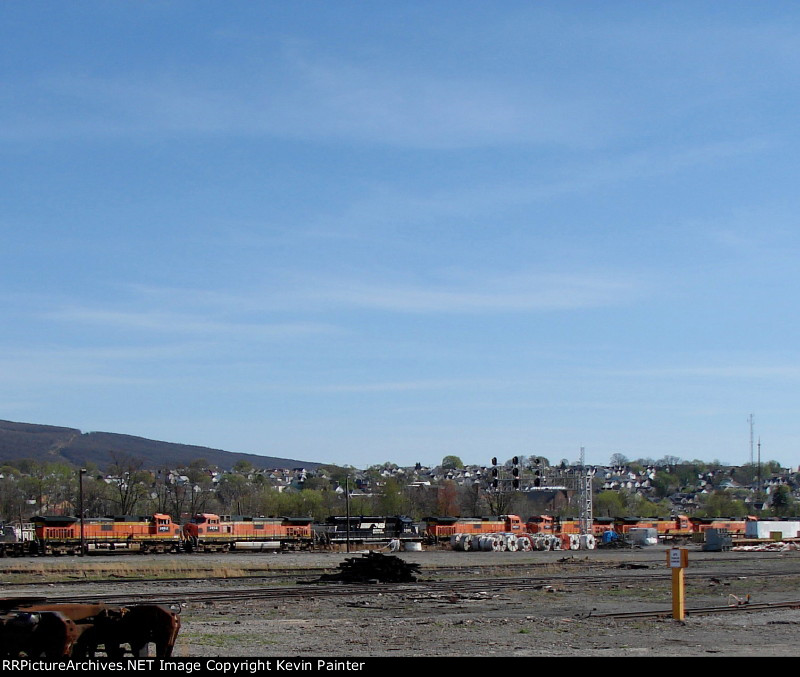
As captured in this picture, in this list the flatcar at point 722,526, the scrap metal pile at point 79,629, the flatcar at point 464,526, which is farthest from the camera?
the flatcar at point 722,526

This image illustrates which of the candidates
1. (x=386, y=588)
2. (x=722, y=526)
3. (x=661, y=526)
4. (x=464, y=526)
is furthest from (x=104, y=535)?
(x=722, y=526)

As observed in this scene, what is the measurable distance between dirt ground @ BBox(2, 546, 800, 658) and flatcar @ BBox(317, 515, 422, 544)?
5425cm

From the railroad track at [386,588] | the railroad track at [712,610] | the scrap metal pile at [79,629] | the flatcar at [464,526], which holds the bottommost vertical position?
the flatcar at [464,526]

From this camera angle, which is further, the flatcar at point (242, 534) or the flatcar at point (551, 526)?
the flatcar at point (551, 526)

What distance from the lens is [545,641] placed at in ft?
61.1

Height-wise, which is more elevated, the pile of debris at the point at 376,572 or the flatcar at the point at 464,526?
the pile of debris at the point at 376,572

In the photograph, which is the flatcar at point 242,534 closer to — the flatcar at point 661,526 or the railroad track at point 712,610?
the flatcar at point 661,526

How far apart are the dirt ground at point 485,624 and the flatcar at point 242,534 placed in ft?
146

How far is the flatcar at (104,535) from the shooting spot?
7512 cm

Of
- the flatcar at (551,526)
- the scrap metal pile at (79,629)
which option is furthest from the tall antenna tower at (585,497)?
the scrap metal pile at (79,629)

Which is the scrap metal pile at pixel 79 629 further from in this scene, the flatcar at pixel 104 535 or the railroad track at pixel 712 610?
the flatcar at pixel 104 535

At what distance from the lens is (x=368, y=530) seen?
9388 cm

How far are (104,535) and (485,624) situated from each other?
211ft

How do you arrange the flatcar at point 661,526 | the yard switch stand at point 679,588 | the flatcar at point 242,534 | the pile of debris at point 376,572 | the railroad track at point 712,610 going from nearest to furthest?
the yard switch stand at point 679,588 < the railroad track at point 712,610 < the pile of debris at point 376,572 < the flatcar at point 242,534 < the flatcar at point 661,526
